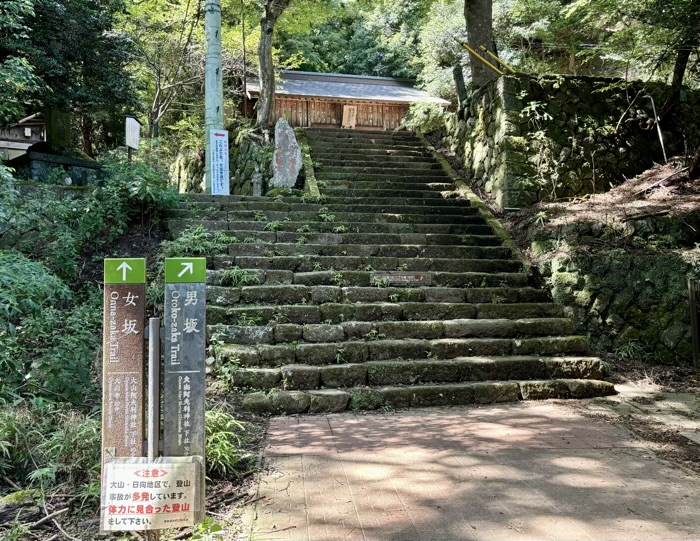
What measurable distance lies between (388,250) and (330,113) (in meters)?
11.4

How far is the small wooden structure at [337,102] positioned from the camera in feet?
55.9

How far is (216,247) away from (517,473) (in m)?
4.66

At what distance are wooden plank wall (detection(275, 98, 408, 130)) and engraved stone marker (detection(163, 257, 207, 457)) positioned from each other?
15.1 m

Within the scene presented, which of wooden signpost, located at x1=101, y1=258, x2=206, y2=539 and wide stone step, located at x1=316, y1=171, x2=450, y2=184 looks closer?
wooden signpost, located at x1=101, y1=258, x2=206, y2=539

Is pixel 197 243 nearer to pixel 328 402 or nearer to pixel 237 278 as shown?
pixel 237 278

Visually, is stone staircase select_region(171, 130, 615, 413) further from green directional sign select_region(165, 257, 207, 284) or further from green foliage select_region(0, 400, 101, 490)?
green directional sign select_region(165, 257, 207, 284)

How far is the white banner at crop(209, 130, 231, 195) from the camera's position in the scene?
9.55 m

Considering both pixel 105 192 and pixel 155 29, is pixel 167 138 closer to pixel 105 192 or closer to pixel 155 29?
pixel 155 29

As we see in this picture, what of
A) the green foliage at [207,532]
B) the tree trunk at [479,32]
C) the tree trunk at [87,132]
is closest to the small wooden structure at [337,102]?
the tree trunk at [87,132]

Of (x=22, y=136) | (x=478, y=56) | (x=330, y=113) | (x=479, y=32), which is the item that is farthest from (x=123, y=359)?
(x=330, y=113)

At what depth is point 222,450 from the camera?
11.0 ft

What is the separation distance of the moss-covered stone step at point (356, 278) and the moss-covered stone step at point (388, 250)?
1.89 feet

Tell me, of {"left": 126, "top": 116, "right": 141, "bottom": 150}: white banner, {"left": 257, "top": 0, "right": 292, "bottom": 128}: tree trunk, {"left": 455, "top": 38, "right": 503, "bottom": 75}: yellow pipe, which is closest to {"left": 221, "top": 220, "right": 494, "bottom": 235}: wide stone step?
{"left": 126, "top": 116, "right": 141, "bottom": 150}: white banner

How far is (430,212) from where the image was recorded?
889cm
